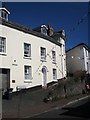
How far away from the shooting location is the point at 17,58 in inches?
980

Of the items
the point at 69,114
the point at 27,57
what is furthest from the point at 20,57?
the point at 69,114

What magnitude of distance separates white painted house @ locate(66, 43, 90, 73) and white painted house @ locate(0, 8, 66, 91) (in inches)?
368

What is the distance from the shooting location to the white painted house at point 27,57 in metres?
23.5

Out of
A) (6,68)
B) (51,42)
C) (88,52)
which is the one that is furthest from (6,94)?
(88,52)

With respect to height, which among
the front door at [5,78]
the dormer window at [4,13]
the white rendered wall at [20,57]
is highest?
the dormer window at [4,13]

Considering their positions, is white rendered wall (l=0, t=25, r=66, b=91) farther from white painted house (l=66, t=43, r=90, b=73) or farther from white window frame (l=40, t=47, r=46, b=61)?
white painted house (l=66, t=43, r=90, b=73)

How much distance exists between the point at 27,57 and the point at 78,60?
63.2 ft

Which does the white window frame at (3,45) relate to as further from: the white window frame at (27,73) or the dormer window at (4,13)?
the white window frame at (27,73)

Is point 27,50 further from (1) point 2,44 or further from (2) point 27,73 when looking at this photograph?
(1) point 2,44

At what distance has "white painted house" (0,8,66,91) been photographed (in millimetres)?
23484

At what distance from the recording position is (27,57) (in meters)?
Result: 26.6

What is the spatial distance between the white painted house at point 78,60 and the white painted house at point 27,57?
30.6ft

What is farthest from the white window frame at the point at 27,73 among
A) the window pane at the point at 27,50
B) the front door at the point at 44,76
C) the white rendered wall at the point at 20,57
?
the front door at the point at 44,76

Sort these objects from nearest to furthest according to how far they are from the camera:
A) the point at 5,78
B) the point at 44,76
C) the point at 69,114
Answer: the point at 69,114 < the point at 5,78 < the point at 44,76
